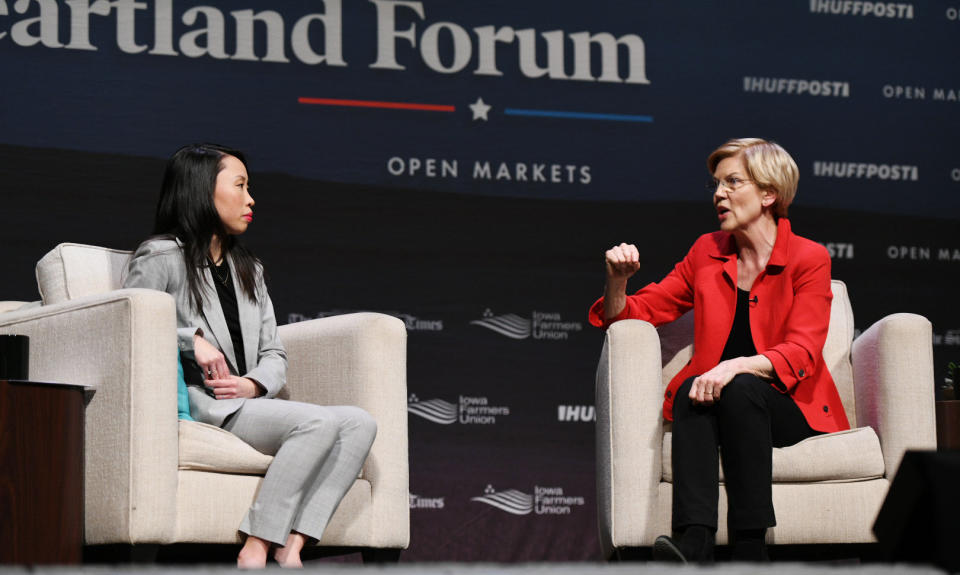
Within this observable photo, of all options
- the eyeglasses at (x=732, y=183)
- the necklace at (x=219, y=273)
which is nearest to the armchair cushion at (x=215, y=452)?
the necklace at (x=219, y=273)

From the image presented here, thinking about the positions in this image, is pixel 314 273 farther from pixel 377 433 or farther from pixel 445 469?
pixel 377 433

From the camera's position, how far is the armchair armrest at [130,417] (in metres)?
2.32

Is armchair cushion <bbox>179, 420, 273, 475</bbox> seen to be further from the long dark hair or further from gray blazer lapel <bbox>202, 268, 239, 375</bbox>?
the long dark hair

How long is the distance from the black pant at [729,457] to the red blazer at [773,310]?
0.59 feet

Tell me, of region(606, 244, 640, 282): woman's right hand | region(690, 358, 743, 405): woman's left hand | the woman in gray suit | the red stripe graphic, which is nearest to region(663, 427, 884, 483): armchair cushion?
region(690, 358, 743, 405): woman's left hand

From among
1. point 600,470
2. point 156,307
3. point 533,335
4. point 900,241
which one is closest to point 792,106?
point 900,241

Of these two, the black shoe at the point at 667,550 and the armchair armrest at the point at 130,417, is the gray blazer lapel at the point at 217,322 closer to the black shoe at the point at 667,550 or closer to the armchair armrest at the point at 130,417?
the armchair armrest at the point at 130,417

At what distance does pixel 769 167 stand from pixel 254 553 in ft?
5.12

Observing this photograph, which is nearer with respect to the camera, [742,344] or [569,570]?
[569,570]

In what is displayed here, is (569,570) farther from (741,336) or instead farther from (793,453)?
(741,336)

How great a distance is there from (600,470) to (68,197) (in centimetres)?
202

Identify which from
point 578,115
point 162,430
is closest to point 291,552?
point 162,430

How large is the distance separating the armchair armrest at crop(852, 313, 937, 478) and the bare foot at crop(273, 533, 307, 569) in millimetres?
1340

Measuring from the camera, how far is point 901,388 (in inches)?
110
